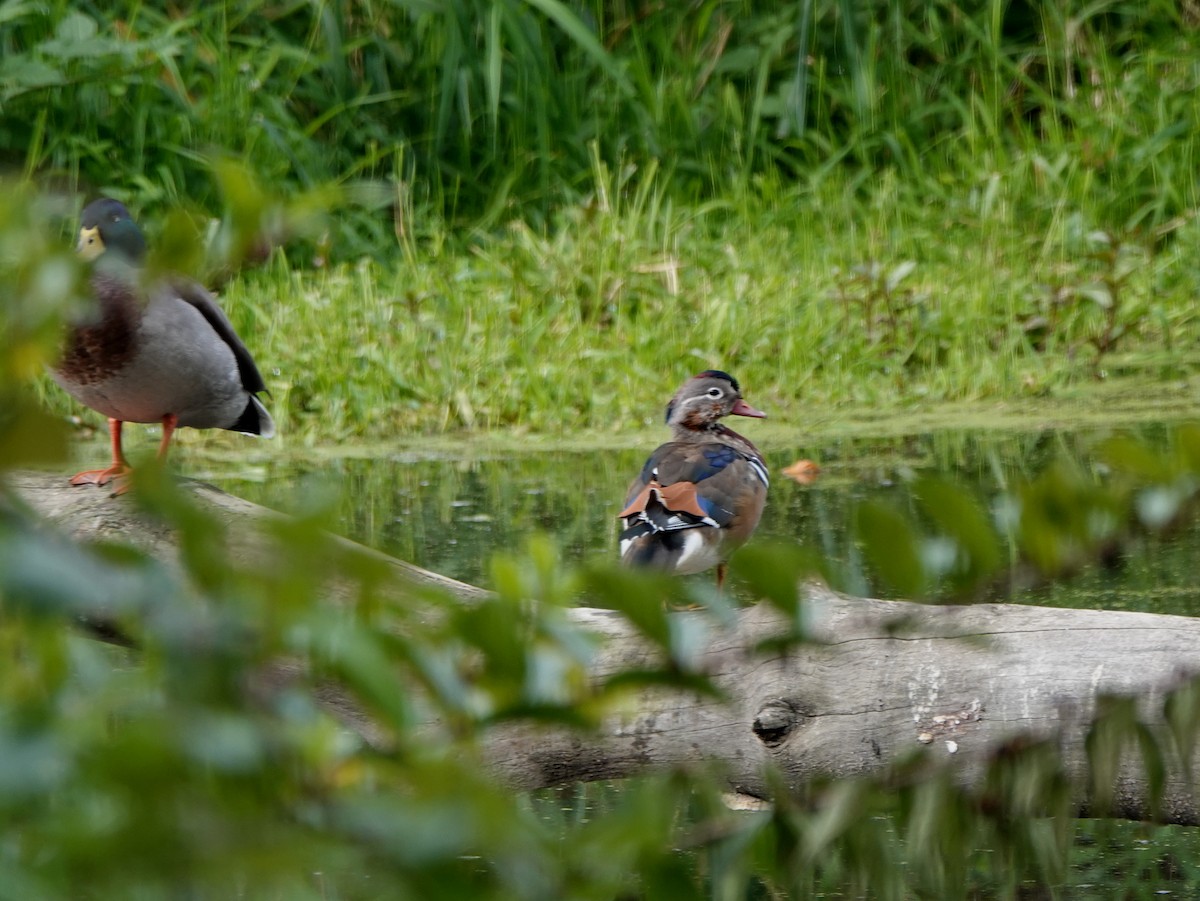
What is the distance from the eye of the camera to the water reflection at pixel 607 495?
13.5 ft

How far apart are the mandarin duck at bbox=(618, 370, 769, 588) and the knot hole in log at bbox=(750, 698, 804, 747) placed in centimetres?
92

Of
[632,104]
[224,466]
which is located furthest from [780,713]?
[632,104]

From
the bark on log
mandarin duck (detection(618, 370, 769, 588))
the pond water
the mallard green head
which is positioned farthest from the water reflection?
the bark on log

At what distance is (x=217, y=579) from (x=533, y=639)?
0.40 feet

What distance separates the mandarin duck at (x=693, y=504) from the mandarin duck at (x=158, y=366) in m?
0.93

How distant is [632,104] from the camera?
26.5 ft

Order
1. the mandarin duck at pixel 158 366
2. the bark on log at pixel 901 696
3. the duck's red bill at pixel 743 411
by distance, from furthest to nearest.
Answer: the duck's red bill at pixel 743 411, the mandarin duck at pixel 158 366, the bark on log at pixel 901 696

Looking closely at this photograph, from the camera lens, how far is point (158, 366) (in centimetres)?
335

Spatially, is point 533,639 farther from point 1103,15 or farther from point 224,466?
point 1103,15

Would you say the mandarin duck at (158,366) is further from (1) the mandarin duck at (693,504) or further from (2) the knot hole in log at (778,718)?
(2) the knot hole in log at (778,718)

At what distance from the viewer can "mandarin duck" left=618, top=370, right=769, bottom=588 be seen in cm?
374

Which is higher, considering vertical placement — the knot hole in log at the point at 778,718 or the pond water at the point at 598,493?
the pond water at the point at 598,493

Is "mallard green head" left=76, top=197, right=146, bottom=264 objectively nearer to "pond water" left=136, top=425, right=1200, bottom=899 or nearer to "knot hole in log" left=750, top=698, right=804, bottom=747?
"pond water" left=136, top=425, right=1200, bottom=899

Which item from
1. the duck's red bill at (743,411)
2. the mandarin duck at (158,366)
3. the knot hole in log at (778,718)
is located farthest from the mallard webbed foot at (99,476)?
the duck's red bill at (743,411)
